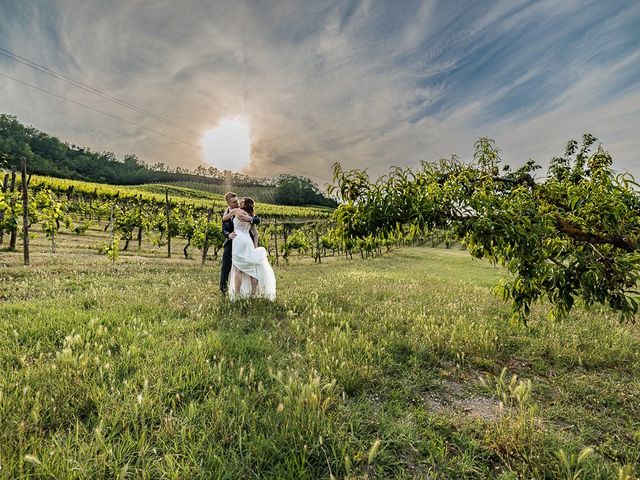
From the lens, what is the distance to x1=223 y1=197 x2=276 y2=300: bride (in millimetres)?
8086

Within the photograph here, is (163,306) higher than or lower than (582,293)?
lower

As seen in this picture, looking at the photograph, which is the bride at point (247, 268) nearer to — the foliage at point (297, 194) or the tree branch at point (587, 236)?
the tree branch at point (587, 236)

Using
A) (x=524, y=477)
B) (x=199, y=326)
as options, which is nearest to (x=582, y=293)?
(x=524, y=477)

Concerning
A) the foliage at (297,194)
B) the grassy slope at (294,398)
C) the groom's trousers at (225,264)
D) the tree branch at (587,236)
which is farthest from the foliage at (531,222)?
the foliage at (297,194)

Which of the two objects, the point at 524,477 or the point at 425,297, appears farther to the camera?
the point at 425,297

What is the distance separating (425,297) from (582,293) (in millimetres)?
6841

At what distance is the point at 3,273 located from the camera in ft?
33.9

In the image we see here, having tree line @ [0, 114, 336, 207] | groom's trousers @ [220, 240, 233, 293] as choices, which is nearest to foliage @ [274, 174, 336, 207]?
tree line @ [0, 114, 336, 207]

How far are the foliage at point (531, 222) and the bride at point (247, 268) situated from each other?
214 inches

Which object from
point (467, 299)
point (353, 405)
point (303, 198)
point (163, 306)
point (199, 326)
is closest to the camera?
point (353, 405)

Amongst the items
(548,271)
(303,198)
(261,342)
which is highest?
(303,198)

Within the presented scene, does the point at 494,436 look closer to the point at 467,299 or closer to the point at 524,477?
the point at 524,477

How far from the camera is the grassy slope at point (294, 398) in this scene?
2393mm

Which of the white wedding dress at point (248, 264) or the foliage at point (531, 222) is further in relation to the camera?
the white wedding dress at point (248, 264)
